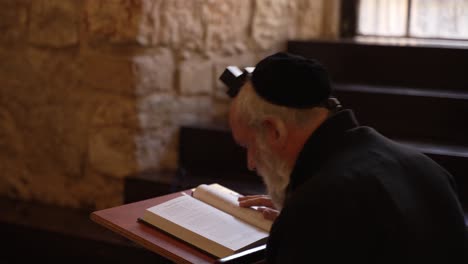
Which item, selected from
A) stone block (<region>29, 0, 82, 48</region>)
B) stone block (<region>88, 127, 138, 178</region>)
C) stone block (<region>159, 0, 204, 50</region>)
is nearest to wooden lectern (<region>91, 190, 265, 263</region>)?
stone block (<region>88, 127, 138, 178</region>)

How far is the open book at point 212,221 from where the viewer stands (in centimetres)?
195

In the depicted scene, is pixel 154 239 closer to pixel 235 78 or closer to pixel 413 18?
pixel 235 78

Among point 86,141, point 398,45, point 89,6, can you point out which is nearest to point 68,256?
point 86,141

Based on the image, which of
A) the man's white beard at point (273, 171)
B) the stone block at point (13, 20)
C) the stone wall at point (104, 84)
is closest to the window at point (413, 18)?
the stone wall at point (104, 84)

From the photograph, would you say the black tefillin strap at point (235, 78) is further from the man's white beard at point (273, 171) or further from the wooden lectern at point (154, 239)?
the wooden lectern at point (154, 239)

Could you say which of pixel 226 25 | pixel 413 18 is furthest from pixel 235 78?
pixel 413 18

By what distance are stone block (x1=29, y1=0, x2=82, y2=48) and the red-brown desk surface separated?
1.63m

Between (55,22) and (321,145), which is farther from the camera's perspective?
(55,22)

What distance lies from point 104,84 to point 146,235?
5.51ft

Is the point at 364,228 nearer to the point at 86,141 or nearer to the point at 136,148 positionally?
the point at 136,148

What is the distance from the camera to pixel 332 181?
1.60 metres

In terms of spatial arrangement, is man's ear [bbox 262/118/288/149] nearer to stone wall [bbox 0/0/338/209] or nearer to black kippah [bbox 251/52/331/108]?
black kippah [bbox 251/52/331/108]

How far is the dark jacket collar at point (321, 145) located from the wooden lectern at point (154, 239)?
262 mm

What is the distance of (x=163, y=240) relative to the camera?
6.61ft
